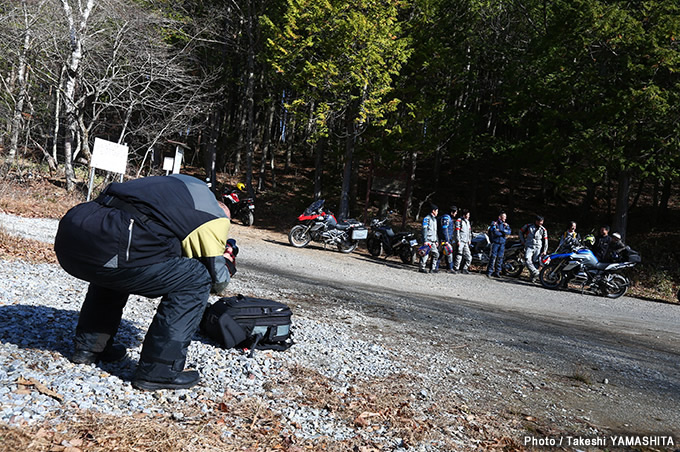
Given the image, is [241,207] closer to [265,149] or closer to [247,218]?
[247,218]

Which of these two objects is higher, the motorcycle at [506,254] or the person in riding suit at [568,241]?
the person in riding suit at [568,241]

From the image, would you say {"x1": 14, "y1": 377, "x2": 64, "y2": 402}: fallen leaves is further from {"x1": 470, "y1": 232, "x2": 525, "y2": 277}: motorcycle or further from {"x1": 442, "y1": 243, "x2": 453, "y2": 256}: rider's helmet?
{"x1": 470, "y1": 232, "x2": 525, "y2": 277}: motorcycle

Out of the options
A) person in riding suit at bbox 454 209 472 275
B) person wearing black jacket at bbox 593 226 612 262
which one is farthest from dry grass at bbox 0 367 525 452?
→ person wearing black jacket at bbox 593 226 612 262

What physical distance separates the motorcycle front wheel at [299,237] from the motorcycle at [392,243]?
2.05 m

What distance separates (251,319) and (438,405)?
1.73 metres

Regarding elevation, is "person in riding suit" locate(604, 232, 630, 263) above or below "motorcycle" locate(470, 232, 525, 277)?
above

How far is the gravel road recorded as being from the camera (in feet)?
10.0

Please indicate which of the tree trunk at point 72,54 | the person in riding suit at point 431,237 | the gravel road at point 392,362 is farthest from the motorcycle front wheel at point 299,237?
the tree trunk at point 72,54

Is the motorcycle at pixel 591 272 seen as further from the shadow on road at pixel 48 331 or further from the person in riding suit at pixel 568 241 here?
the shadow on road at pixel 48 331

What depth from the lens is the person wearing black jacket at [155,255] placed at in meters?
2.94

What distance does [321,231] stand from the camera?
14898 mm

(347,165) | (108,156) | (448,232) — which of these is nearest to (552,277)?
(448,232)

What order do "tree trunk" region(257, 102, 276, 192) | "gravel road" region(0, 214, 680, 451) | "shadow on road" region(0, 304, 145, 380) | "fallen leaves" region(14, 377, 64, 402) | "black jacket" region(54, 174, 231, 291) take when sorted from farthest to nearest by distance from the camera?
"tree trunk" region(257, 102, 276, 192) → "shadow on road" region(0, 304, 145, 380) → "gravel road" region(0, 214, 680, 451) → "black jacket" region(54, 174, 231, 291) → "fallen leaves" region(14, 377, 64, 402)

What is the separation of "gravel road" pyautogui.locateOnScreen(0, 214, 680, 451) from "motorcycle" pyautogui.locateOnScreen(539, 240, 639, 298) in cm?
290
